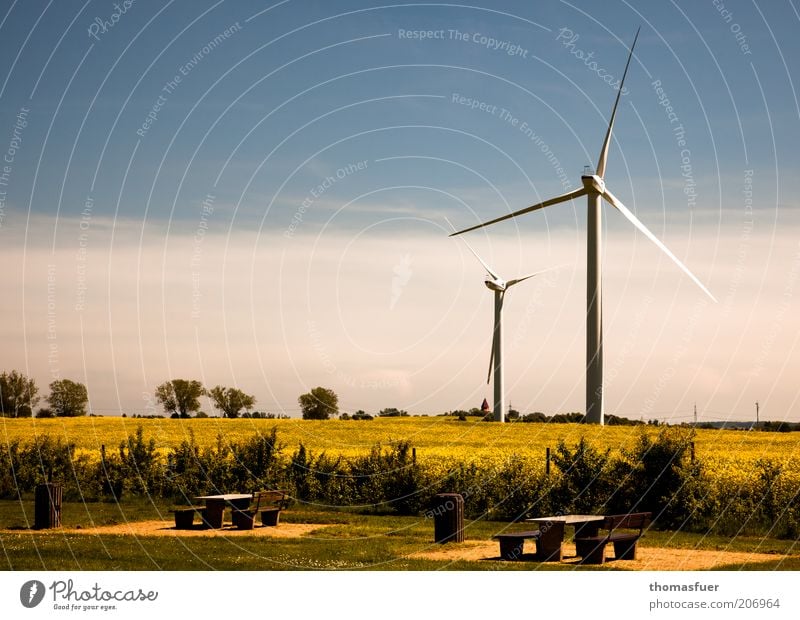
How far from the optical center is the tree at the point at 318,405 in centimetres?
10006

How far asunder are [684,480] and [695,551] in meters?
4.56

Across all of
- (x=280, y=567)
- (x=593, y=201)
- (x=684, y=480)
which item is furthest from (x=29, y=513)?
(x=593, y=201)

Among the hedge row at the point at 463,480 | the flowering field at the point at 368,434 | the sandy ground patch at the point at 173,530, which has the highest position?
the flowering field at the point at 368,434

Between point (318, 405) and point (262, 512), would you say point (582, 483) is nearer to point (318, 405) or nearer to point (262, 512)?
point (262, 512)

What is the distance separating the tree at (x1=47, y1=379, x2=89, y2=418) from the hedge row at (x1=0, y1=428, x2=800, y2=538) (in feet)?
195

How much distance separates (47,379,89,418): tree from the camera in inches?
4010

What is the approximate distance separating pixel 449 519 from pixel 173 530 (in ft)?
27.0

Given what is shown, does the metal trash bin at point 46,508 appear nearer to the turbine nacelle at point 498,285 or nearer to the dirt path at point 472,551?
the dirt path at point 472,551

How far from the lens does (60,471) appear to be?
135ft

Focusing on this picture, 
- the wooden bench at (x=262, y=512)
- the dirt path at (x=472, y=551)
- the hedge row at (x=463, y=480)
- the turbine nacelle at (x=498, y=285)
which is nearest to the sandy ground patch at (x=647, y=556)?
the dirt path at (x=472, y=551)

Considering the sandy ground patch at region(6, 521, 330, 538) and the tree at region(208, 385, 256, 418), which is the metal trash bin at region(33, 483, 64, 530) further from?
the tree at region(208, 385, 256, 418)

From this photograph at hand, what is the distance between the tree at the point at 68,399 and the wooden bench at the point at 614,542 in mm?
80666
